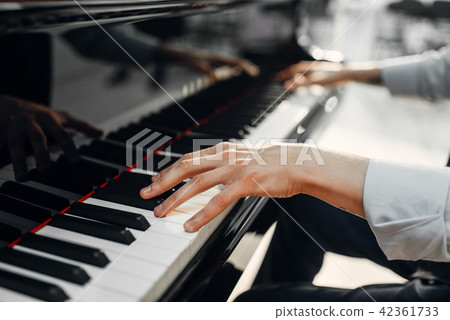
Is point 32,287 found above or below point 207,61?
below

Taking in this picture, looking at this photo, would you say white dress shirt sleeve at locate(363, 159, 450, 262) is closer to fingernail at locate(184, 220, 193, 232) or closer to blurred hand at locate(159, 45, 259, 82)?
fingernail at locate(184, 220, 193, 232)

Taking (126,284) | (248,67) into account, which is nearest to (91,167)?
(126,284)

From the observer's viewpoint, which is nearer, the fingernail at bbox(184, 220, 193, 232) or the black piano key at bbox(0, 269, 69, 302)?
the black piano key at bbox(0, 269, 69, 302)

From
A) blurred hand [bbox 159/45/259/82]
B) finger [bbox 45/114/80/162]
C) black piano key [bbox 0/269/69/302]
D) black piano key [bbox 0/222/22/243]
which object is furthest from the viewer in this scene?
blurred hand [bbox 159/45/259/82]

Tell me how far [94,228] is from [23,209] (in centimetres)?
14

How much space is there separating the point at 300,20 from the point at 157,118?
1.42 meters

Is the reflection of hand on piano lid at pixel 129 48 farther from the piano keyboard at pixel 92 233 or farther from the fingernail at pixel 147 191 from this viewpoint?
the fingernail at pixel 147 191

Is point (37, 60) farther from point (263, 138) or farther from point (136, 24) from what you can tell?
point (263, 138)

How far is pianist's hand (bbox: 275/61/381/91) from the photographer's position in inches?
76.0

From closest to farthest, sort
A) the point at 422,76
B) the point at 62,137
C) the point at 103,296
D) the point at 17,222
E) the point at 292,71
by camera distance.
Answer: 1. the point at 103,296
2. the point at 17,222
3. the point at 62,137
4. the point at 422,76
5. the point at 292,71

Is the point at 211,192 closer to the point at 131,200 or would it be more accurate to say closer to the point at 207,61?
the point at 131,200

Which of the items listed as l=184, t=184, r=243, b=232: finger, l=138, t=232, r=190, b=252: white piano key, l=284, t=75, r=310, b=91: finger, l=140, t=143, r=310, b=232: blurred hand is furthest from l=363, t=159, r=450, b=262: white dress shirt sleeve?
l=284, t=75, r=310, b=91: finger

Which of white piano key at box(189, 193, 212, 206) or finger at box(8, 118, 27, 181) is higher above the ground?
finger at box(8, 118, 27, 181)

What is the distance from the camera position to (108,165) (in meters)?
0.98
